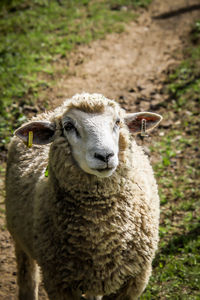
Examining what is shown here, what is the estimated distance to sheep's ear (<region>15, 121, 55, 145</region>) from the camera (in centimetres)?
328

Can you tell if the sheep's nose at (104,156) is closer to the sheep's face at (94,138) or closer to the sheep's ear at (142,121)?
the sheep's face at (94,138)

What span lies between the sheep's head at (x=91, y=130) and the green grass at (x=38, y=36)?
118 inches

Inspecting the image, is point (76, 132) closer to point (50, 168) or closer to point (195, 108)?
point (50, 168)

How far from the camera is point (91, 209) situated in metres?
3.08

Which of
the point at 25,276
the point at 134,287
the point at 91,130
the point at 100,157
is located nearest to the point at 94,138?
the point at 91,130

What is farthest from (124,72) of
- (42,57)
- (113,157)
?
(113,157)

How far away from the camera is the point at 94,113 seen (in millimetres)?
3072

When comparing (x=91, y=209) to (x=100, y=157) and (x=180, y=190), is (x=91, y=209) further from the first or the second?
(x=180, y=190)

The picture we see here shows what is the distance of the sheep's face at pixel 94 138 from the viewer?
2.78m

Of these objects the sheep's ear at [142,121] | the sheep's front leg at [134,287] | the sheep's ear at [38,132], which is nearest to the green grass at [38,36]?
the sheep's ear at [38,132]

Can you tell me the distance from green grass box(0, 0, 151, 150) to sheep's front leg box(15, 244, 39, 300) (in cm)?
238

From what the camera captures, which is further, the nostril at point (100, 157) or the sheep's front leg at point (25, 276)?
the sheep's front leg at point (25, 276)

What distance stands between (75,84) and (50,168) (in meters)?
4.04

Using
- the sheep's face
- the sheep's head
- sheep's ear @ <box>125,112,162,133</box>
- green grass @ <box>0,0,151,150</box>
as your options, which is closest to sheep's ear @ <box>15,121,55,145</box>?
the sheep's head
